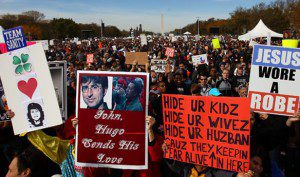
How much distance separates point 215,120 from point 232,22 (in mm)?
80398

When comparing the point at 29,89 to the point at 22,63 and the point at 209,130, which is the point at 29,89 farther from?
the point at 209,130

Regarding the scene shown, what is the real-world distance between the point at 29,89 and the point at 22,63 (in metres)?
0.31

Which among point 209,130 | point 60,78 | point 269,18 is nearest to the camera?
point 209,130

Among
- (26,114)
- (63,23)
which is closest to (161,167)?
(26,114)

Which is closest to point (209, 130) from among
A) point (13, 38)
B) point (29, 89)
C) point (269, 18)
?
point (29, 89)

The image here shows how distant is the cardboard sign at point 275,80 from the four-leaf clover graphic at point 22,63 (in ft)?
9.08

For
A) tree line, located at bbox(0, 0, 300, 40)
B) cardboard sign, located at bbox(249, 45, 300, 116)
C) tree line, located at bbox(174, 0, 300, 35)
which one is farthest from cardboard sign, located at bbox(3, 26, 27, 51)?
tree line, located at bbox(0, 0, 300, 40)

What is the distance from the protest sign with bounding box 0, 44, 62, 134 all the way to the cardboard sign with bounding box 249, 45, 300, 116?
2516mm

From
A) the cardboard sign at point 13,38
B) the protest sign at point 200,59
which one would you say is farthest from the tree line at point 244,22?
the cardboard sign at point 13,38

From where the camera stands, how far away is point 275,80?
4.05m

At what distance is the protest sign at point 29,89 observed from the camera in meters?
3.54

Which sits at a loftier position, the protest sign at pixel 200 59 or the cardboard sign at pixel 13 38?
the cardboard sign at pixel 13 38

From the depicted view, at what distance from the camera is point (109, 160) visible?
3.44 metres

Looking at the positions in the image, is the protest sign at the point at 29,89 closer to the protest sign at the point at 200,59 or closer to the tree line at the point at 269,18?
the protest sign at the point at 200,59
